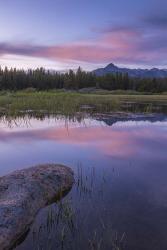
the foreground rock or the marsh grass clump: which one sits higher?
the foreground rock

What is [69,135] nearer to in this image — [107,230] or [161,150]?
[161,150]

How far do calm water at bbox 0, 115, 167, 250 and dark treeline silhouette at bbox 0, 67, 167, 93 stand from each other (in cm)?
7915

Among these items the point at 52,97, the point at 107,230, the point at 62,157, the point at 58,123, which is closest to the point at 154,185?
the point at 107,230

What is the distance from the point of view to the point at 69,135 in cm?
1322

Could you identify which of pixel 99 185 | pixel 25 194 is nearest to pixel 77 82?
pixel 99 185

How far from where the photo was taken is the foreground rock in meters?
4.79

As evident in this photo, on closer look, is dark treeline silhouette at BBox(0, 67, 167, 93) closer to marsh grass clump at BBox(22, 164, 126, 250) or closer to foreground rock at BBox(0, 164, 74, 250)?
foreground rock at BBox(0, 164, 74, 250)

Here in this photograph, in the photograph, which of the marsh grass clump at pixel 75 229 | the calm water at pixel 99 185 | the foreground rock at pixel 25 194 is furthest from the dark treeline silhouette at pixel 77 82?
the marsh grass clump at pixel 75 229

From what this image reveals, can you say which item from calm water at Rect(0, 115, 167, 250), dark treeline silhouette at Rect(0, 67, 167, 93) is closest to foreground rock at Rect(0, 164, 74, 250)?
calm water at Rect(0, 115, 167, 250)

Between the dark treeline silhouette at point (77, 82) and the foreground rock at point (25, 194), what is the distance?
84.9m

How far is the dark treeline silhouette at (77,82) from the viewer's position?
9425cm

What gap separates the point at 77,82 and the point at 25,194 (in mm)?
91574

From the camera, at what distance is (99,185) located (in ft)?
23.1

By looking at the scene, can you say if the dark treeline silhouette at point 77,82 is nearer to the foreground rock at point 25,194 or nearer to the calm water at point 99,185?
the calm water at point 99,185
